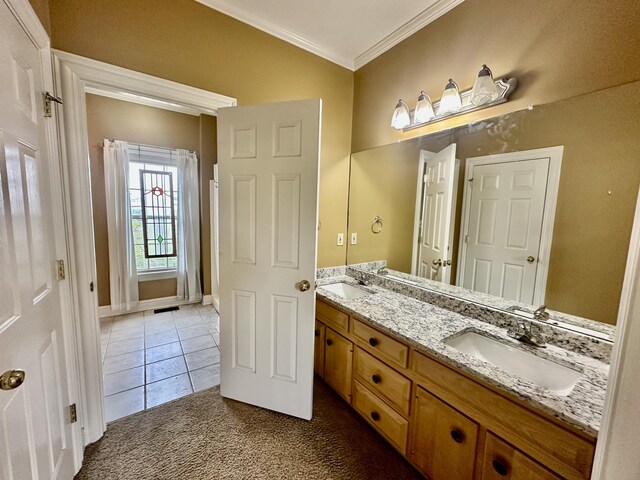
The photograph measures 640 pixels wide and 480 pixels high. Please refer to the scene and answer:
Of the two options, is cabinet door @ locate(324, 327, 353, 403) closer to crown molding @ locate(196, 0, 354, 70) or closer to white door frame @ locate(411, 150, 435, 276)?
white door frame @ locate(411, 150, 435, 276)

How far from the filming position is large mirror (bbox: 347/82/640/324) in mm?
1115

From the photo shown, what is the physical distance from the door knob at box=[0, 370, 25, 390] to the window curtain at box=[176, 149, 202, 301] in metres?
3.12

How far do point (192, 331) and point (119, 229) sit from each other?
1637mm

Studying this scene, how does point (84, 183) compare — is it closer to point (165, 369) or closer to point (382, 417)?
point (165, 369)

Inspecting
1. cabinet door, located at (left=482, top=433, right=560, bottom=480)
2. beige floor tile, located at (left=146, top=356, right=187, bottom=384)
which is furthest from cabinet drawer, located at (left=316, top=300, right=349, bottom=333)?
beige floor tile, located at (left=146, top=356, right=187, bottom=384)

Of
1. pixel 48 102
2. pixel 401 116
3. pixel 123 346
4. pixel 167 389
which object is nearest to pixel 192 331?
pixel 123 346

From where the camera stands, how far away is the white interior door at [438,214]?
1739 millimetres

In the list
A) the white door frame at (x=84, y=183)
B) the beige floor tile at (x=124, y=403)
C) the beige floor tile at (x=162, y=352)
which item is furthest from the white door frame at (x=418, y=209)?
the beige floor tile at (x=162, y=352)

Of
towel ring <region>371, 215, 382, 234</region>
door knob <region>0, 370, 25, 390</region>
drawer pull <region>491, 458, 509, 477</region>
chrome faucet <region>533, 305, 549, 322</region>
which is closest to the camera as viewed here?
door knob <region>0, 370, 25, 390</region>

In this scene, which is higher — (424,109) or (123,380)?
(424,109)

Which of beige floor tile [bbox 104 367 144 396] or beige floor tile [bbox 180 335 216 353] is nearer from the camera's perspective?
beige floor tile [bbox 104 367 144 396]

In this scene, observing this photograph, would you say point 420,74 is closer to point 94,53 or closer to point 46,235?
point 94,53

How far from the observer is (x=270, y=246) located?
1681 millimetres

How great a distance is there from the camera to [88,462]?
143 centimetres
